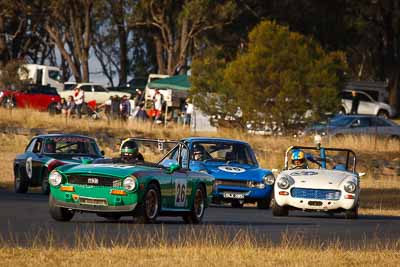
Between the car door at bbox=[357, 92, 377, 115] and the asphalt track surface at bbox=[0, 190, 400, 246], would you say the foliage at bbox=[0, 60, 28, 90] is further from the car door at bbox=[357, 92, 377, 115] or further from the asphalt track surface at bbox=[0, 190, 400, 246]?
the asphalt track surface at bbox=[0, 190, 400, 246]

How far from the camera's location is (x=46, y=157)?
91.9 ft

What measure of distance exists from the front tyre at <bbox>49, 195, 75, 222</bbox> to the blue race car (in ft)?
25.9

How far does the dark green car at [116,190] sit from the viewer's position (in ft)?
57.9

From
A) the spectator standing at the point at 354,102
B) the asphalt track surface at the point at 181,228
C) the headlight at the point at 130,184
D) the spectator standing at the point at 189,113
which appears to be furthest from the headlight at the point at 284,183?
the spectator standing at the point at 354,102

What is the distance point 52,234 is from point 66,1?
64854 mm

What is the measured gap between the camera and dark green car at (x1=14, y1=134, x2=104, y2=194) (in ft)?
90.6

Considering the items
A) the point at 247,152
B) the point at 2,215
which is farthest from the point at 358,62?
the point at 2,215

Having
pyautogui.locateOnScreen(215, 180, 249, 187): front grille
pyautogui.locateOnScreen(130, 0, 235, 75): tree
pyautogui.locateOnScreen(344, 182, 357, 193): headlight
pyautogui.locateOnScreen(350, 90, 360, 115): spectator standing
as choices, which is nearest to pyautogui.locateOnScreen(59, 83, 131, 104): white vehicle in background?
pyautogui.locateOnScreen(130, 0, 235, 75): tree

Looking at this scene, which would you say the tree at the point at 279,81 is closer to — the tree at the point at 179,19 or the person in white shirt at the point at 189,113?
the person in white shirt at the point at 189,113

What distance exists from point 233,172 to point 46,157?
4.30 metres

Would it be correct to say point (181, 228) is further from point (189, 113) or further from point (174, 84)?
point (174, 84)

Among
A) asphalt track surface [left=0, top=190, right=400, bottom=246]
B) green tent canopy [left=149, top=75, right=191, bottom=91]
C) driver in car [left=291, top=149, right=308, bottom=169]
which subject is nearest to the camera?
asphalt track surface [left=0, top=190, right=400, bottom=246]

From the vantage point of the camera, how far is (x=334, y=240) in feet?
55.8

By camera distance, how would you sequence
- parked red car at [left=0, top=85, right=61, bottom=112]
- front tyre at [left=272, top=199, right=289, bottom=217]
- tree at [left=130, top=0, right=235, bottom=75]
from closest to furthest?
front tyre at [left=272, top=199, right=289, bottom=217] < parked red car at [left=0, top=85, right=61, bottom=112] < tree at [left=130, top=0, right=235, bottom=75]
